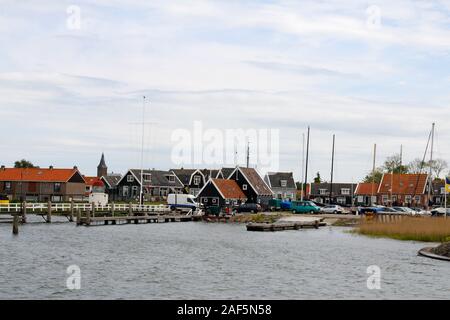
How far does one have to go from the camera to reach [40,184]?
149 meters

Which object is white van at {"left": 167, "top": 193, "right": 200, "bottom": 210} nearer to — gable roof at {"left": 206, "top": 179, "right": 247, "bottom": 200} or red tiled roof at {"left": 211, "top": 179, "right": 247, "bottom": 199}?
gable roof at {"left": 206, "top": 179, "right": 247, "bottom": 200}

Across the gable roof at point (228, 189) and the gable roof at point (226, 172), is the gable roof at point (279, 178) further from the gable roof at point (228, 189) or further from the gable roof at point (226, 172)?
the gable roof at point (228, 189)

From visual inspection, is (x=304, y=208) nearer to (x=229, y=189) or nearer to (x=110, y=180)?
(x=229, y=189)

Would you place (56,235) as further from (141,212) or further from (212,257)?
(141,212)

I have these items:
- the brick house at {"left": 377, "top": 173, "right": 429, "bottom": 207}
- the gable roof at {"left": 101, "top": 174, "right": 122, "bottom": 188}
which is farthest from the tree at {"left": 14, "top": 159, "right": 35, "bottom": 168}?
the brick house at {"left": 377, "top": 173, "right": 429, "bottom": 207}

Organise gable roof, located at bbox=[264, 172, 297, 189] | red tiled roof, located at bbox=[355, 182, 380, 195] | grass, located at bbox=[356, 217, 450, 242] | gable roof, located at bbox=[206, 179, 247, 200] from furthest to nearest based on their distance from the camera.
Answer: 1. gable roof, located at bbox=[264, 172, 297, 189]
2. red tiled roof, located at bbox=[355, 182, 380, 195]
3. gable roof, located at bbox=[206, 179, 247, 200]
4. grass, located at bbox=[356, 217, 450, 242]

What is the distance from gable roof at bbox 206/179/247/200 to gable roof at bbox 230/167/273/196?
2321 millimetres

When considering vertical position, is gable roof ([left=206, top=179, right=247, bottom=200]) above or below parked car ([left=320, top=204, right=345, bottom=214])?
above

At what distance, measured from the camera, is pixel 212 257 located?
5506cm

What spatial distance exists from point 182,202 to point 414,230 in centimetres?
5751

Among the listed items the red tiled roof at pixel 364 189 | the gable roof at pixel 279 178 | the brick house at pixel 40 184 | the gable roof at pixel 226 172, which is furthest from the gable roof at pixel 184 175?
the red tiled roof at pixel 364 189

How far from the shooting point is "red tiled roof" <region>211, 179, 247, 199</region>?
420 feet

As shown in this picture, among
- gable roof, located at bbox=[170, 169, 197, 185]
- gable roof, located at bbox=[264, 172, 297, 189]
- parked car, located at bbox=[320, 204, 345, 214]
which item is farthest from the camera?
gable roof, located at bbox=[170, 169, 197, 185]
